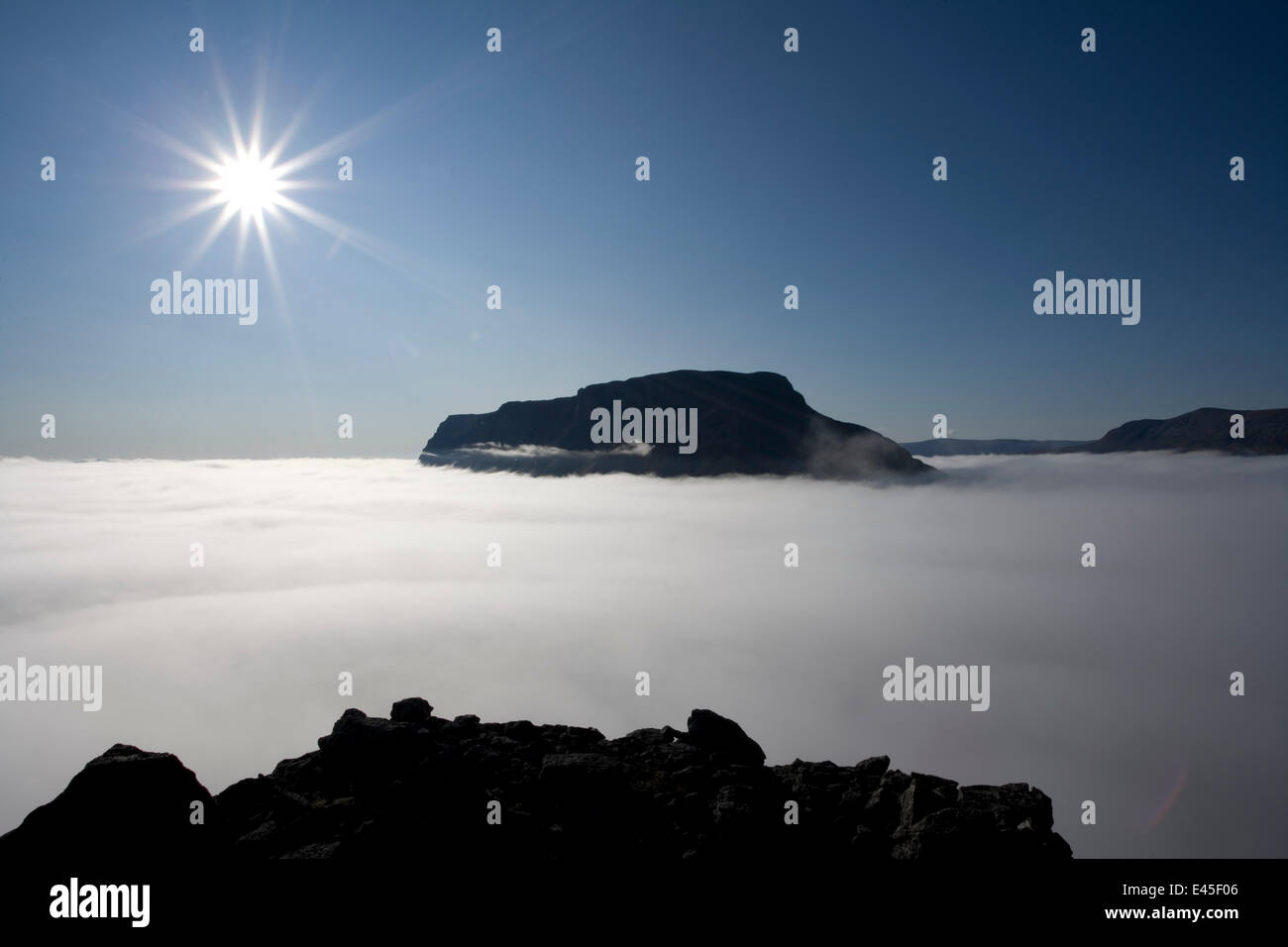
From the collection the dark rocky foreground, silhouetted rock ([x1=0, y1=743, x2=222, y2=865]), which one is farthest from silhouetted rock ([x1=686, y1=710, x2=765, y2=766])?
silhouetted rock ([x1=0, y1=743, x2=222, y2=865])

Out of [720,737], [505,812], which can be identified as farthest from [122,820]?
[720,737]

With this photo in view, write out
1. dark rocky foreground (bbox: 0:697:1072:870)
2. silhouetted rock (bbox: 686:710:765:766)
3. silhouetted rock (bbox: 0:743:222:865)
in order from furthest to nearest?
silhouetted rock (bbox: 686:710:765:766) < dark rocky foreground (bbox: 0:697:1072:870) < silhouetted rock (bbox: 0:743:222:865)

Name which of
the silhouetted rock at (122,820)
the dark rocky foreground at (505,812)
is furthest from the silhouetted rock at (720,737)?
the silhouetted rock at (122,820)

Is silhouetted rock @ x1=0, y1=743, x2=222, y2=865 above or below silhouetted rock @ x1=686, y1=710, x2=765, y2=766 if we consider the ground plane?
above

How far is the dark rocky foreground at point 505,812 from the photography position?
1326cm

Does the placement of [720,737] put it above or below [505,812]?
below

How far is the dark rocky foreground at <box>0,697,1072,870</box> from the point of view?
1326 centimetres

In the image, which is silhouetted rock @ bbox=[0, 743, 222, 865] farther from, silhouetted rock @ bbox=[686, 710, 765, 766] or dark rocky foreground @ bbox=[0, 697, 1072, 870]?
silhouetted rock @ bbox=[686, 710, 765, 766]

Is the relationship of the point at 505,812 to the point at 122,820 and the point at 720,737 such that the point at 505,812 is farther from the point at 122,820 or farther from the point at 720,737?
the point at 122,820

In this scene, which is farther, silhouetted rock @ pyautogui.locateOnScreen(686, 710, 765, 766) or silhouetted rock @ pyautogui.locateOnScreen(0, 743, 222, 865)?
silhouetted rock @ pyautogui.locateOnScreen(686, 710, 765, 766)

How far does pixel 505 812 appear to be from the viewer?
14609 millimetres
